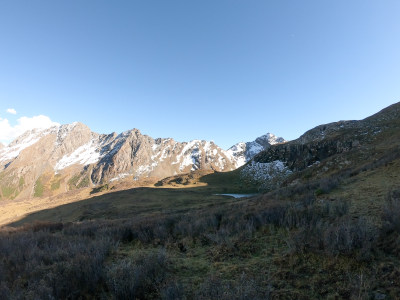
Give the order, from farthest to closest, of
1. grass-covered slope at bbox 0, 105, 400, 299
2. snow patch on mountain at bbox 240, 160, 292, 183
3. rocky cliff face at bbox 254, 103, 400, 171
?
1. snow patch on mountain at bbox 240, 160, 292, 183
2. rocky cliff face at bbox 254, 103, 400, 171
3. grass-covered slope at bbox 0, 105, 400, 299

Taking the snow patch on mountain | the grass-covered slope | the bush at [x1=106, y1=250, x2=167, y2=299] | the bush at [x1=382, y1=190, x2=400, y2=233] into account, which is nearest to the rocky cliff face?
the snow patch on mountain

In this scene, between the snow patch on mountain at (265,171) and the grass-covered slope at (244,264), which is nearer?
the grass-covered slope at (244,264)

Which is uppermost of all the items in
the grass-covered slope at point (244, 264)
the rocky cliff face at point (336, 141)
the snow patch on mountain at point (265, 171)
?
the rocky cliff face at point (336, 141)

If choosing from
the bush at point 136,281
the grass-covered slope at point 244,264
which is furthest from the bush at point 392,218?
the bush at point 136,281

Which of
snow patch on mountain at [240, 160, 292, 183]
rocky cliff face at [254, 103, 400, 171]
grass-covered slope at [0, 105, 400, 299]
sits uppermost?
rocky cliff face at [254, 103, 400, 171]

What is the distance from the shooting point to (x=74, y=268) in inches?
191

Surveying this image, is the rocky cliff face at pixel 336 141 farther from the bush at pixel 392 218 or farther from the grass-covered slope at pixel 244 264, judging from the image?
the grass-covered slope at pixel 244 264

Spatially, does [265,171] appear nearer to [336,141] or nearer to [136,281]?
[336,141]

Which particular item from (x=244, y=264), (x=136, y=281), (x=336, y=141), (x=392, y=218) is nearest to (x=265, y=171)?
(x=336, y=141)

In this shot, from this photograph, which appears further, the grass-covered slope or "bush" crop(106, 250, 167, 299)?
"bush" crop(106, 250, 167, 299)

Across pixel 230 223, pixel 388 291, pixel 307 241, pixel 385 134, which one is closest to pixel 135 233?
pixel 230 223

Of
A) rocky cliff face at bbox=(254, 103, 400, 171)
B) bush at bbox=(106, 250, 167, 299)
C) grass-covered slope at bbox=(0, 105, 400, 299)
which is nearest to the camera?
grass-covered slope at bbox=(0, 105, 400, 299)

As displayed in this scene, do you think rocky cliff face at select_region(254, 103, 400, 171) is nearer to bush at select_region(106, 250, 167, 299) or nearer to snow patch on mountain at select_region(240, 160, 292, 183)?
snow patch on mountain at select_region(240, 160, 292, 183)

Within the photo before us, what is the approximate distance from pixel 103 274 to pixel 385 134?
149 ft
